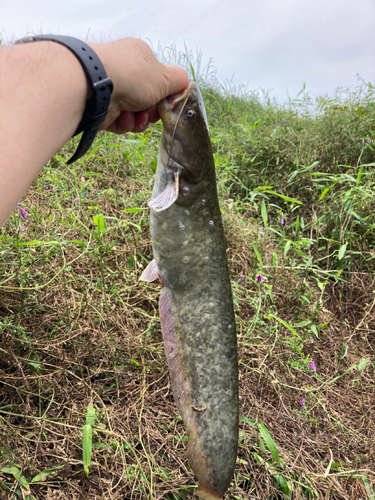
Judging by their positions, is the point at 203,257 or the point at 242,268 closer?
the point at 203,257

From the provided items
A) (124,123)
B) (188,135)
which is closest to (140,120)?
(124,123)

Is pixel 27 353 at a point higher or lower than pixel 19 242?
lower

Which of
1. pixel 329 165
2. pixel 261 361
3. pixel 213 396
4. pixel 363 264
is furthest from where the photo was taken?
pixel 329 165

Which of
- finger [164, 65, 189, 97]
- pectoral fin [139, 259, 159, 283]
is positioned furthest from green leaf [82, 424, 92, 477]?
finger [164, 65, 189, 97]

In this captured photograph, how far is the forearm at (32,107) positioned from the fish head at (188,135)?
45cm

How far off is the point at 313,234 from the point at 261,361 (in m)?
2.02

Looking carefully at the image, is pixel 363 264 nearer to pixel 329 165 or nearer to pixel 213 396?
pixel 329 165

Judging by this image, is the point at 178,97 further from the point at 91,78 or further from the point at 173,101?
the point at 91,78

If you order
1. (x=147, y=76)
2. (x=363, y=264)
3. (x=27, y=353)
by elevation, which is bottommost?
(x=363, y=264)

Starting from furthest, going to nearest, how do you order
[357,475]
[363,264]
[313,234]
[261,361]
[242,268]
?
1. [313,234]
2. [363,264]
3. [242,268]
4. [261,361]
5. [357,475]

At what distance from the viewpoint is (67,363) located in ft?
6.65

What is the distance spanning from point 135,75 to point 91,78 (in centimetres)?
29

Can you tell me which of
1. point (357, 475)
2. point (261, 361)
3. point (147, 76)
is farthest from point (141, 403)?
point (147, 76)

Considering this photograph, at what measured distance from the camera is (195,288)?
1484 mm
